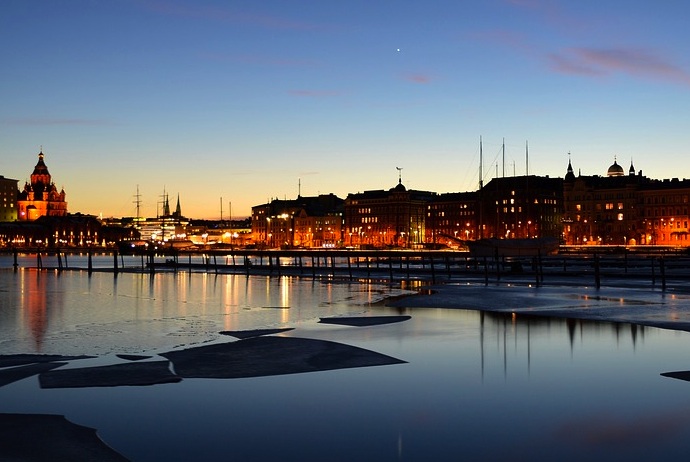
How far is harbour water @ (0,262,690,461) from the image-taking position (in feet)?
37.2

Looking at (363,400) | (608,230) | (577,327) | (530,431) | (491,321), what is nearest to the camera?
(530,431)

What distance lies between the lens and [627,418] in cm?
1290

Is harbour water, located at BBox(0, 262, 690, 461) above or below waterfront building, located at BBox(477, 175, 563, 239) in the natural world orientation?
below

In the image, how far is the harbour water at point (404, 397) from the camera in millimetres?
11328

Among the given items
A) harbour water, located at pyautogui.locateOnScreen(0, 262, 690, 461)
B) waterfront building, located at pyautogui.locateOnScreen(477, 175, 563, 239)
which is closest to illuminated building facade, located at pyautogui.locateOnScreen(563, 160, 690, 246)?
waterfront building, located at pyautogui.locateOnScreen(477, 175, 563, 239)

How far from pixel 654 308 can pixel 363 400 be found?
827 inches

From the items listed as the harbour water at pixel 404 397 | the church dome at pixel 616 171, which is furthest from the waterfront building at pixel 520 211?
the harbour water at pixel 404 397

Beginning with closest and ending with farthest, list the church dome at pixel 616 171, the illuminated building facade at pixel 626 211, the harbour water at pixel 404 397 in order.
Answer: the harbour water at pixel 404 397 < the illuminated building facade at pixel 626 211 < the church dome at pixel 616 171

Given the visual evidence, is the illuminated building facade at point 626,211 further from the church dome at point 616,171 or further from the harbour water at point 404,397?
the harbour water at point 404,397

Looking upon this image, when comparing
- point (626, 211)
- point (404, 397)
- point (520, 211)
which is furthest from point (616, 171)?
point (404, 397)

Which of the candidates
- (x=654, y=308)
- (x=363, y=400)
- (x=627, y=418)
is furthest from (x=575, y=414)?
(x=654, y=308)

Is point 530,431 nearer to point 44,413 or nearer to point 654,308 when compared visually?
point 44,413

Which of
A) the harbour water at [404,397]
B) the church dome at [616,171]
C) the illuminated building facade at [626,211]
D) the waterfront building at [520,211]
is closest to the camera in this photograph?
the harbour water at [404,397]

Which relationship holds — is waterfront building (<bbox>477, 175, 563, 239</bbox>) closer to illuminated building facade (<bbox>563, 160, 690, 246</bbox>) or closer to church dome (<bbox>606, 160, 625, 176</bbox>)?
illuminated building facade (<bbox>563, 160, 690, 246</bbox>)
